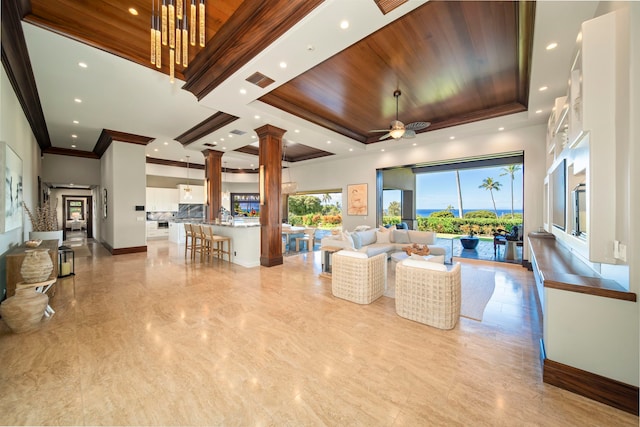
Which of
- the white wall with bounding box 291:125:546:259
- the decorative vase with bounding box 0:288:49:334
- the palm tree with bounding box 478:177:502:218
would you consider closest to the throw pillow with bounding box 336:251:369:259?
the decorative vase with bounding box 0:288:49:334

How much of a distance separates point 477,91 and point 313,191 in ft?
21.5

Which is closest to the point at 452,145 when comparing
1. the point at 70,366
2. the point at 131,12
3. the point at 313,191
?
the point at 313,191

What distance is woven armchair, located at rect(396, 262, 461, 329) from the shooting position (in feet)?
9.01

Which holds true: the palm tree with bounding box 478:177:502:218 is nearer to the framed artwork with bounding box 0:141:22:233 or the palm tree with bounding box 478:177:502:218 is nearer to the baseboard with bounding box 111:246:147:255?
the baseboard with bounding box 111:246:147:255

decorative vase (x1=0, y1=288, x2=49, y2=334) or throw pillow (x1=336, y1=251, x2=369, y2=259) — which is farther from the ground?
throw pillow (x1=336, y1=251, x2=369, y2=259)

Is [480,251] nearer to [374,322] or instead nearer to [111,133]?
[374,322]

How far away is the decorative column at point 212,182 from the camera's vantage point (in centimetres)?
806

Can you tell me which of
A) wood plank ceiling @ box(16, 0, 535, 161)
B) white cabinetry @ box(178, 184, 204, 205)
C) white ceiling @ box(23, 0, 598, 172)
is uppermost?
wood plank ceiling @ box(16, 0, 535, 161)

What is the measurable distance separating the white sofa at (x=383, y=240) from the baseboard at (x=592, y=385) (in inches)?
139

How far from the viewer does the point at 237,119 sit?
532cm

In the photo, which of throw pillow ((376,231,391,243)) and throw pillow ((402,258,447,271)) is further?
throw pillow ((376,231,391,243))

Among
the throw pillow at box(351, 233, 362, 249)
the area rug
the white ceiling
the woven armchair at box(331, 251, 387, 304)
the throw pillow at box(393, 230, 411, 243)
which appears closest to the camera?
the white ceiling

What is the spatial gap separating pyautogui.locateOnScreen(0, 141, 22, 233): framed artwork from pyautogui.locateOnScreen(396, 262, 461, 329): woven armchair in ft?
15.9

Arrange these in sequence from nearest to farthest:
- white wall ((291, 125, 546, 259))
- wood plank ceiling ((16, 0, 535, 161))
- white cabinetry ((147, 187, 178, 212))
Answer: wood plank ceiling ((16, 0, 535, 161))
white wall ((291, 125, 546, 259))
white cabinetry ((147, 187, 178, 212))
